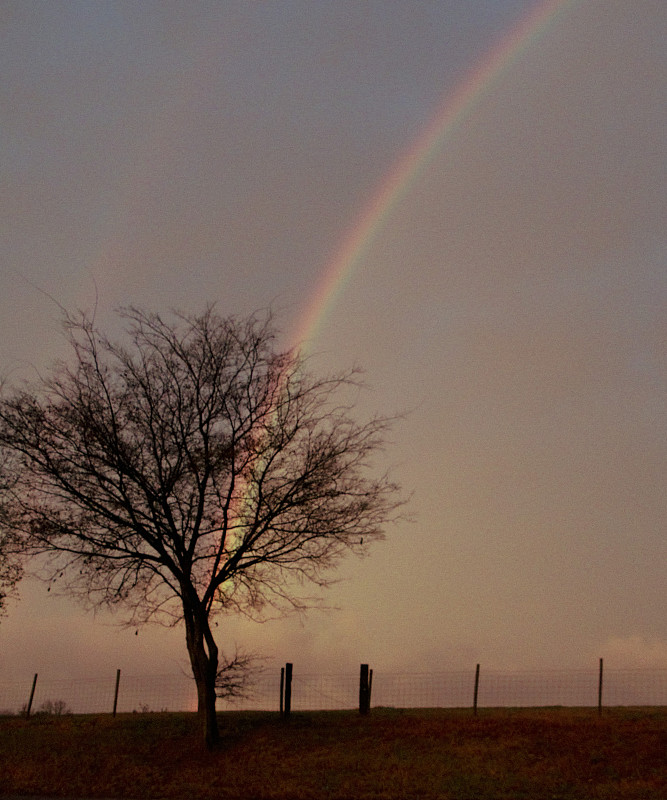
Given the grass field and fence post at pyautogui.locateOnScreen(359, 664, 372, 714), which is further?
fence post at pyautogui.locateOnScreen(359, 664, 372, 714)

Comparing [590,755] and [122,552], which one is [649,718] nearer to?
[590,755]

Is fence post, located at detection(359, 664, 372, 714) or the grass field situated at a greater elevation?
fence post, located at detection(359, 664, 372, 714)

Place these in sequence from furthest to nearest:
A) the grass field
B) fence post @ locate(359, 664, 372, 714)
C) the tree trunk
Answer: fence post @ locate(359, 664, 372, 714)
the tree trunk
the grass field

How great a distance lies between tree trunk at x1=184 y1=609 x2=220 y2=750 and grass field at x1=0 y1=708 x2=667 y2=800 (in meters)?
0.69

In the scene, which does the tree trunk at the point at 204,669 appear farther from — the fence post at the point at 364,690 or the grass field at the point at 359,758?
the fence post at the point at 364,690

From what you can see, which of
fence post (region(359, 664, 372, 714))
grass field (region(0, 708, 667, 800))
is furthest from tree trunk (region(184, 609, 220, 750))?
fence post (region(359, 664, 372, 714))

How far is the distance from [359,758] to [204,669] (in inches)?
243

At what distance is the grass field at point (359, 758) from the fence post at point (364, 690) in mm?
434

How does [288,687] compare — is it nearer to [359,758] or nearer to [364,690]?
[364,690]

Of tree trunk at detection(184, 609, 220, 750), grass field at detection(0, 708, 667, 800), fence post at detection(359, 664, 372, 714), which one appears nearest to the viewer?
grass field at detection(0, 708, 667, 800)

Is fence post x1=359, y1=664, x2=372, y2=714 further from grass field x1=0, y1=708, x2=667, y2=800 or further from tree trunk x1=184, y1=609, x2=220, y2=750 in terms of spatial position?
A: tree trunk x1=184, y1=609, x2=220, y2=750

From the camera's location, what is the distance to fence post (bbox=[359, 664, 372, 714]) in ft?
93.2

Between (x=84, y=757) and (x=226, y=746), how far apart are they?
12.6 feet

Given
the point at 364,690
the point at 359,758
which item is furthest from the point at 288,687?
the point at 359,758
